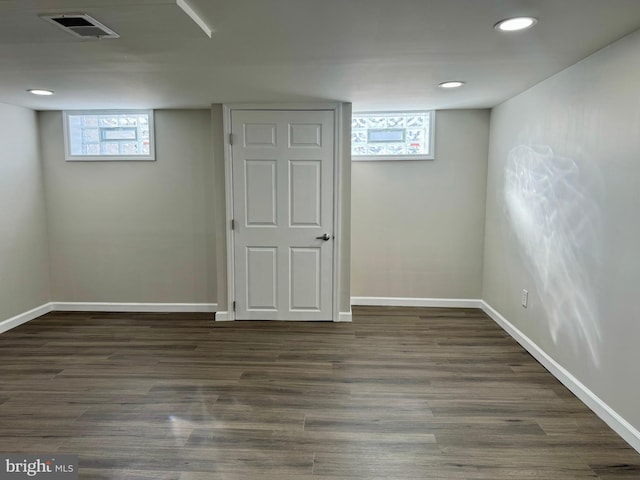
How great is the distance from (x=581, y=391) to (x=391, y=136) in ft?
9.98

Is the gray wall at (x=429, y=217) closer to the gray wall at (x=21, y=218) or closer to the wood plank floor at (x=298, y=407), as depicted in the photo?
the wood plank floor at (x=298, y=407)

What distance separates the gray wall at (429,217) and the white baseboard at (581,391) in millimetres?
909

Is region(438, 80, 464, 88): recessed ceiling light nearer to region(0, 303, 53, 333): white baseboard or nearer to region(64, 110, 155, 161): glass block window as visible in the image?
region(64, 110, 155, 161): glass block window

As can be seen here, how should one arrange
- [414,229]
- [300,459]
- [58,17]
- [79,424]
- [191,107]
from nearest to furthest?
[58,17] < [300,459] < [79,424] < [191,107] < [414,229]

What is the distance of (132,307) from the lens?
4648 millimetres

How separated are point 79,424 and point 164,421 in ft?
1.62

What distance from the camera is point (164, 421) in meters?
2.45

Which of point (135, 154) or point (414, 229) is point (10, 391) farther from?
point (414, 229)

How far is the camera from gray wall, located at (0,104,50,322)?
13.2 feet

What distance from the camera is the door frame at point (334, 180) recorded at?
404 centimetres

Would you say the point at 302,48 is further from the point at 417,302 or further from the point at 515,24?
the point at 417,302

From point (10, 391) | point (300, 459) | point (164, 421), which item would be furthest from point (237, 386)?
point (10, 391)

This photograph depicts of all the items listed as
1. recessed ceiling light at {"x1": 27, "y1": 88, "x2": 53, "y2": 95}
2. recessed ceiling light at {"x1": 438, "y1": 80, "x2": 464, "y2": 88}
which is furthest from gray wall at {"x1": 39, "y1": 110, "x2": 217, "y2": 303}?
recessed ceiling light at {"x1": 438, "y1": 80, "x2": 464, "y2": 88}

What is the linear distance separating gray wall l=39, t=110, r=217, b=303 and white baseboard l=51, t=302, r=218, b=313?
0.06m
